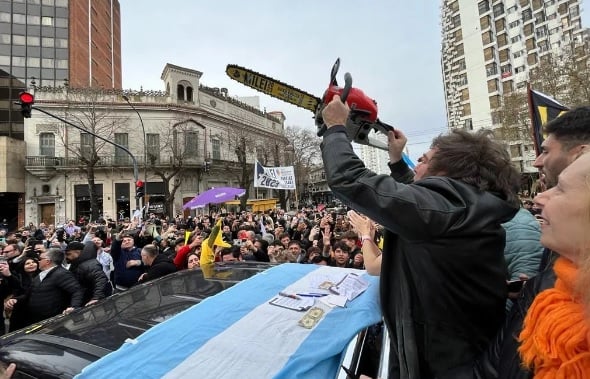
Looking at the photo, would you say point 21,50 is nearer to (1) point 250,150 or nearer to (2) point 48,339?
(1) point 250,150

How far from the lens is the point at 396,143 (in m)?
2.07

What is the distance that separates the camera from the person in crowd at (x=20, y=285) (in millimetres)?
4836

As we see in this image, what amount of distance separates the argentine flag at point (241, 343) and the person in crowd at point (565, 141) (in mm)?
1250

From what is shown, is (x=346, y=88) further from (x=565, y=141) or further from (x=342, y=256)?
(x=342, y=256)

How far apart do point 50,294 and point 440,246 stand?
5249 millimetres

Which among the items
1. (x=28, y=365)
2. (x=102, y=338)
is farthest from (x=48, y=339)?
(x=102, y=338)

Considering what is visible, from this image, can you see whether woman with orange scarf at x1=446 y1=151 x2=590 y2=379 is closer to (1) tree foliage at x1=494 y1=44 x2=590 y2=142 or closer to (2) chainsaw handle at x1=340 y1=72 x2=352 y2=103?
(2) chainsaw handle at x1=340 y1=72 x2=352 y2=103

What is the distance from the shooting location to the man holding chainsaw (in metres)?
1.28

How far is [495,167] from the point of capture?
150 centimetres

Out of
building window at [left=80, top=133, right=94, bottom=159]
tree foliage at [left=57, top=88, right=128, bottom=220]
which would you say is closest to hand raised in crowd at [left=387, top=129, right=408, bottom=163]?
tree foliage at [left=57, top=88, right=128, bottom=220]

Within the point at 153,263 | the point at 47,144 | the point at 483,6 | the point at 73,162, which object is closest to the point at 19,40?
the point at 47,144

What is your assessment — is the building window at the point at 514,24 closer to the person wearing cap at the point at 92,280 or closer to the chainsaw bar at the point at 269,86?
the person wearing cap at the point at 92,280

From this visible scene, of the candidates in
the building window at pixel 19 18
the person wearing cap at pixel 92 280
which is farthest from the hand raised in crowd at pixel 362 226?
the building window at pixel 19 18

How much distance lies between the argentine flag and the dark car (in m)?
0.11
